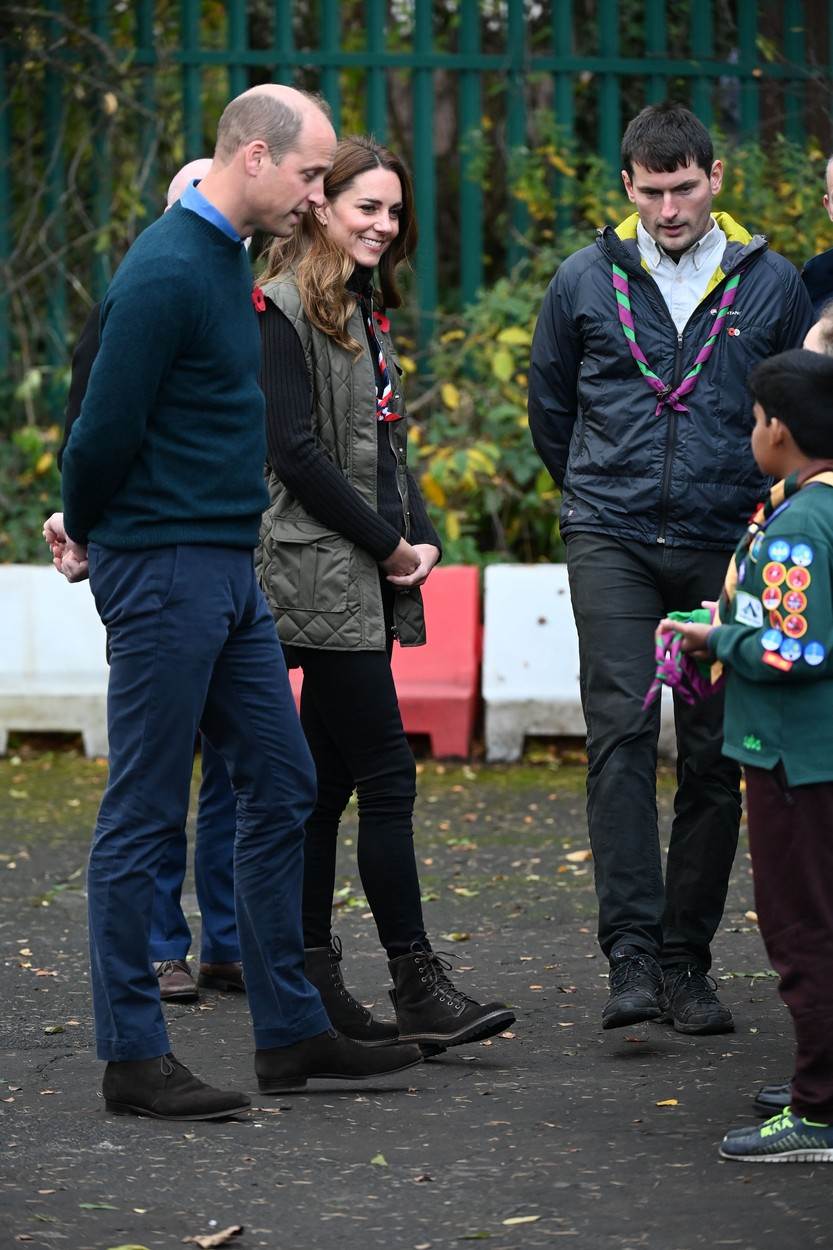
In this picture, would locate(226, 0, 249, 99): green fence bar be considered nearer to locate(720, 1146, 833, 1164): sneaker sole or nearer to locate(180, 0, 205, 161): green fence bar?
locate(180, 0, 205, 161): green fence bar

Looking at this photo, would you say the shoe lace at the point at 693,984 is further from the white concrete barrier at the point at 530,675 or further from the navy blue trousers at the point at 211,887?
the white concrete barrier at the point at 530,675

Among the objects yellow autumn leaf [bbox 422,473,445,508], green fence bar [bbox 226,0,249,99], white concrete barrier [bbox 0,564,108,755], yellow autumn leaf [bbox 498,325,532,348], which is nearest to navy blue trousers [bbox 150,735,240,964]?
white concrete barrier [bbox 0,564,108,755]

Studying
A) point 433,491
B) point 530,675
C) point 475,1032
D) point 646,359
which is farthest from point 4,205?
point 475,1032

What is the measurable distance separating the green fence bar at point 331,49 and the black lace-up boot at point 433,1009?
6529 millimetres

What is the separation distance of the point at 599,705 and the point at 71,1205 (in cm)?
183

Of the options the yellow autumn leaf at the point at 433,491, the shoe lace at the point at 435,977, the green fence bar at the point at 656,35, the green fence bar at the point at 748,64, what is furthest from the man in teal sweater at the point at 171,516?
the green fence bar at the point at 748,64

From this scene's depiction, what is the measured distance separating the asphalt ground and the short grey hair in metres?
1.96

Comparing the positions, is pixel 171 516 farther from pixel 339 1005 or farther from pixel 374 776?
pixel 339 1005

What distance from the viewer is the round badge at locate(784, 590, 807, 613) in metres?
3.44

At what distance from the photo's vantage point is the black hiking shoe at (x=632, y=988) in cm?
426

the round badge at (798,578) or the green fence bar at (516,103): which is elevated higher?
the green fence bar at (516,103)

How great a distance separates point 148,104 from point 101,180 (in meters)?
0.50

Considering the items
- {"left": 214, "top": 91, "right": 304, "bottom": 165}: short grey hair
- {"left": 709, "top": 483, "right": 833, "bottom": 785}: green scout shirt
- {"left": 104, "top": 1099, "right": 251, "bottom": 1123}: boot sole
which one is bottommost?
{"left": 104, "top": 1099, "right": 251, "bottom": 1123}: boot sole

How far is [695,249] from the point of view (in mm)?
4637
